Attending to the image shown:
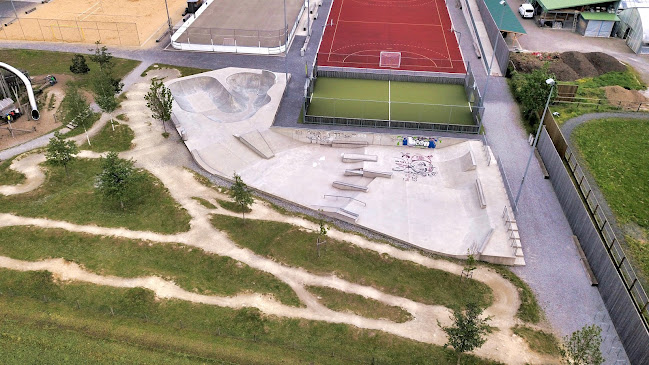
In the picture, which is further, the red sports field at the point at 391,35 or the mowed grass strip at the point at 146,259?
the red sports field at the point at 391,35

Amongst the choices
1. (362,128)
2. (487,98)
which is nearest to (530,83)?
(487,98)

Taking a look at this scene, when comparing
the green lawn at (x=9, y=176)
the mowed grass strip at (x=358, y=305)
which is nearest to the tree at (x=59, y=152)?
the green lawn at (x=9, y=176)

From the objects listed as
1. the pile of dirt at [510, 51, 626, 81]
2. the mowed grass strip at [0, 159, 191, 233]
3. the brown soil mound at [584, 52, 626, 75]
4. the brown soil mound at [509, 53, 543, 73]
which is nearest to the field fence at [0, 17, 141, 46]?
the mowed grass strip at [0, 159, 191, 233]

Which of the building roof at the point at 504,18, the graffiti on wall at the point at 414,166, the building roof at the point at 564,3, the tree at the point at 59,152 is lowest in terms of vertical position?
the graffiti on wall at the point at 414,166

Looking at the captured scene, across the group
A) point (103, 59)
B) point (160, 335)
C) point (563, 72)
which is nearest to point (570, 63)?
point (563, 72)

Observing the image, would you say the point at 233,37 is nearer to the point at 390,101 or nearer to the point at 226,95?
the point at 226,95

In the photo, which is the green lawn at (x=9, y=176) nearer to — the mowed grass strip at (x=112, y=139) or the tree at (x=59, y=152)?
the tree at (x=59, y=152)
